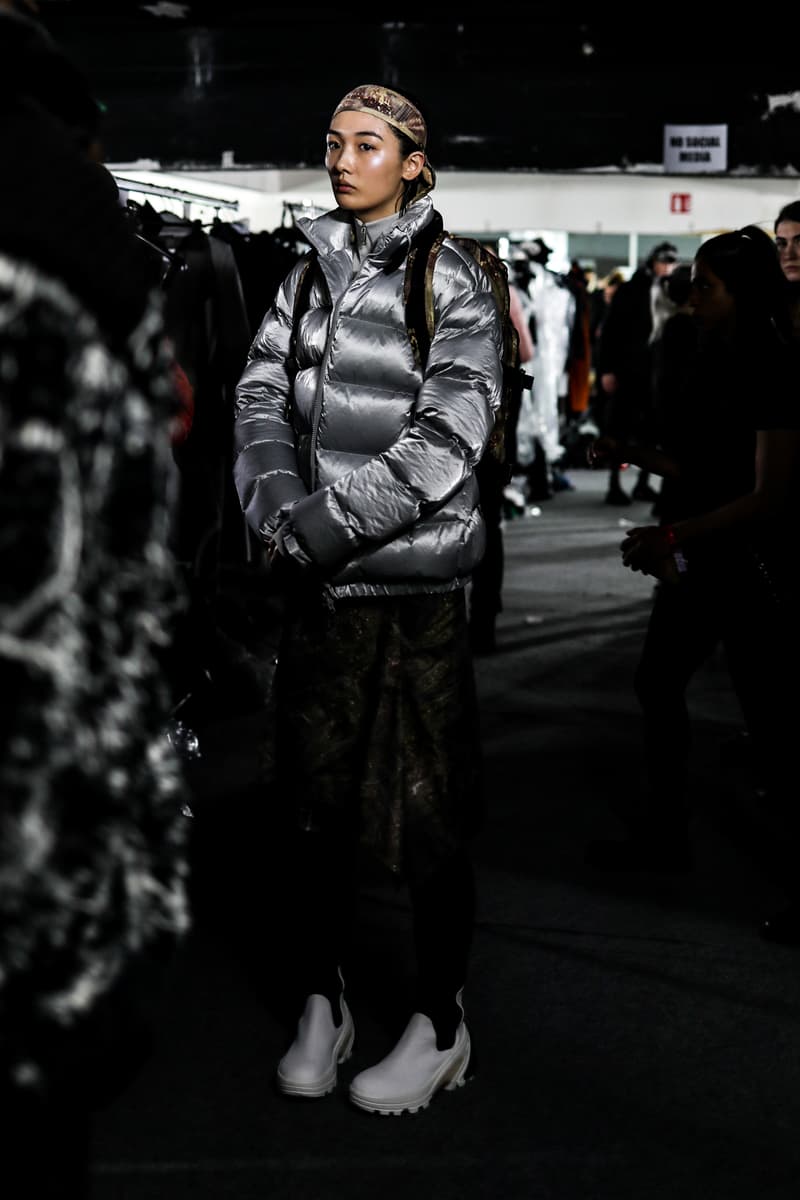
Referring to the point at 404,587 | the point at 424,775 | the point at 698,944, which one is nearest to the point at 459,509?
the point at 404,587

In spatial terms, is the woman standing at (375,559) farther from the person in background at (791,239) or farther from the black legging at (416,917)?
the person in background at (791,239)

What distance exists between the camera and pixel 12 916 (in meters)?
1.24

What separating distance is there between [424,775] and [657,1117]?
2.67ft

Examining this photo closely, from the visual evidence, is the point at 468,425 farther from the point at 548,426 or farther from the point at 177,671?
the point at 548,426

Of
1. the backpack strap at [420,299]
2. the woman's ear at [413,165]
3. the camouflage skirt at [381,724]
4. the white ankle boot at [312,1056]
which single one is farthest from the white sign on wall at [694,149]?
the white ankle boot at [312,1056]

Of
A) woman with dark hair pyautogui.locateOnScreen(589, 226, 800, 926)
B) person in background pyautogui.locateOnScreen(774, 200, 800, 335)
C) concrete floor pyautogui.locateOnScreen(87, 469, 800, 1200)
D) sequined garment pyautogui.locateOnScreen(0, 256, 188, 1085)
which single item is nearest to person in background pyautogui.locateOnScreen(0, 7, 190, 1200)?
sequined garment pyautogui.locateOnScreen(0, 256, 188, 1085)

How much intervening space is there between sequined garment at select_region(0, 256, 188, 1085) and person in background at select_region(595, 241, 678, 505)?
10.3 m

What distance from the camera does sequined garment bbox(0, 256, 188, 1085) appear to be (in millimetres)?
1198

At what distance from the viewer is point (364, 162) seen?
280 cm

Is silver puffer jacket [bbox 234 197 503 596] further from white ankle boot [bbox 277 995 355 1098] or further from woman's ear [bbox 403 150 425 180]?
white ankle boot [bbox 277 995 355 1098]

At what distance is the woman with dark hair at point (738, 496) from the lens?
381 cm

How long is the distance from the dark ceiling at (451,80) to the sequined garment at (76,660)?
9.78 meters

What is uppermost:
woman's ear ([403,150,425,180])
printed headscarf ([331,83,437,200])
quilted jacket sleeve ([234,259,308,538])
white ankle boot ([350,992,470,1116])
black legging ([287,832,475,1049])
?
printed headscarf ([331,83,437,200])

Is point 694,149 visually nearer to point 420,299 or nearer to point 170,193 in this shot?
point 170,193
